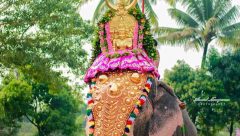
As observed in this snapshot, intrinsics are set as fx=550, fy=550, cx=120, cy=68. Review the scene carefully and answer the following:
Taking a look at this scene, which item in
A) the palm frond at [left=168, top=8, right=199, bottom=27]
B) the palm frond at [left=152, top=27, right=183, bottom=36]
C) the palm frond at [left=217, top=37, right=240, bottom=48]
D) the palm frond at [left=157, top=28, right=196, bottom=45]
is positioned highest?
the palm frond at [left=168, top=8, right=199, bottom=27]

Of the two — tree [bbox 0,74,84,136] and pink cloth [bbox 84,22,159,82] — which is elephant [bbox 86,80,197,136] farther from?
tree [bbox 0,74,84,136]

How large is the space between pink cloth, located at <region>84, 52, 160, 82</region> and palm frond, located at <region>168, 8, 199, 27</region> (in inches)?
785

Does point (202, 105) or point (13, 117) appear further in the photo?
point (13, 117)

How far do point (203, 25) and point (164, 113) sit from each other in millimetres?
21126

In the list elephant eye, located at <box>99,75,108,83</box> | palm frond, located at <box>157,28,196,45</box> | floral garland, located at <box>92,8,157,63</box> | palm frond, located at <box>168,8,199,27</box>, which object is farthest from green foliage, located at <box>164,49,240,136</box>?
elephant eye, located at <box>99,75,108,83</box>

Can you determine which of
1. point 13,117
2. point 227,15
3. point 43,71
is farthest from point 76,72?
point 227,15

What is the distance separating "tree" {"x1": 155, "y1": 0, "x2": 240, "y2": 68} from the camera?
23.5 meters

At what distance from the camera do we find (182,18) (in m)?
24.7

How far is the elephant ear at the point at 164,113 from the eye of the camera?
4.12 metres

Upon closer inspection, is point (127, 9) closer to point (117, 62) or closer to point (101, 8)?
point (117, 62)

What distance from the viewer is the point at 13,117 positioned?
23.3 meters

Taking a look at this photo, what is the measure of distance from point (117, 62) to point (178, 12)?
20.2m

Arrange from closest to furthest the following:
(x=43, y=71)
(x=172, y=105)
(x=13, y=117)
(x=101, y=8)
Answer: (x=172, y=105) → (x=43, y=71) → (x=101, y=8) → (x=13, y=117)

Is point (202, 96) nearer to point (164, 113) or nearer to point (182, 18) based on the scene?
point (182, 18)
